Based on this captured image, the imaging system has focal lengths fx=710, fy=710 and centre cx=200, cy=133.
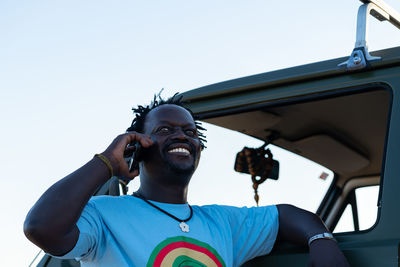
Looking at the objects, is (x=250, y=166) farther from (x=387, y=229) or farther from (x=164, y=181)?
(x=387, y=229)

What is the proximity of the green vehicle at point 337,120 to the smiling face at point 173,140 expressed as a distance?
0.81 ft

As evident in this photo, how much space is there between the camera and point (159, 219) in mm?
2883

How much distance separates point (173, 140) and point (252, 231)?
0.52 meters

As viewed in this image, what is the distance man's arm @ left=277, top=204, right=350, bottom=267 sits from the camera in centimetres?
267

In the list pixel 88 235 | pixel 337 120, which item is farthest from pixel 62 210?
pixel 337 120

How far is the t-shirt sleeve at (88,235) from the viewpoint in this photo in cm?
262

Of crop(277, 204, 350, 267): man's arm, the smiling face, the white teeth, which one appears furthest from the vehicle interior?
crop(277, 204, 350, 267): man's arm

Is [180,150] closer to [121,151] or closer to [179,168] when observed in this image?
[179,168]

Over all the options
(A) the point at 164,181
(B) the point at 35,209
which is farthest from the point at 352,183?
(B) the point at 35,209

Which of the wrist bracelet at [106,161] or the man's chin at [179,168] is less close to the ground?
the man's chin at [179,168]

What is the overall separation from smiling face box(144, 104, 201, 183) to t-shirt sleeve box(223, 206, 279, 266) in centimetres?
31

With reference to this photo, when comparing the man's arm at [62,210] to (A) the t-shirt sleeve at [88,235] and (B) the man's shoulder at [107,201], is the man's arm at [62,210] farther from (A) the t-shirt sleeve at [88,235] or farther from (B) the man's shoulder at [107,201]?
(B) the man's shoulder at [107,201]

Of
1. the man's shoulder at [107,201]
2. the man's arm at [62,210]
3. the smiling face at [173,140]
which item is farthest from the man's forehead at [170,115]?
the man's arm at [62,210]

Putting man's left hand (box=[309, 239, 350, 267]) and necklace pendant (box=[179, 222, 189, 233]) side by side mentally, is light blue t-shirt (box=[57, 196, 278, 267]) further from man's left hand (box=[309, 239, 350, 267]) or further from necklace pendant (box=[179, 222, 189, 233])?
man's left hand (box=[309, 239, 350, 267])
